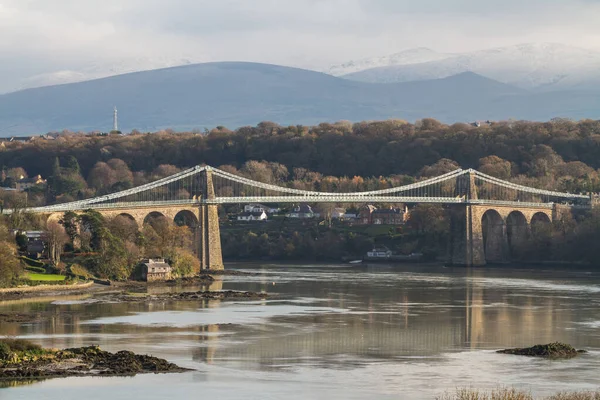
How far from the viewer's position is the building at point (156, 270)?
6100 cm

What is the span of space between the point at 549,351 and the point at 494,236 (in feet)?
173

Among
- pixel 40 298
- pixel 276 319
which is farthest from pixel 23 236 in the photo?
pixel 276 319

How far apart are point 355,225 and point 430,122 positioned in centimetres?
3164

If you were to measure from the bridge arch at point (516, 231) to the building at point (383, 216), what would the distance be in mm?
8961

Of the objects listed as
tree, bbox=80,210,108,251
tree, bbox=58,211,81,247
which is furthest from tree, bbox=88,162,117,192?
tree, bbox=58,211,81,247

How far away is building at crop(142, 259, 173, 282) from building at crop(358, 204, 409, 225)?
35.0m

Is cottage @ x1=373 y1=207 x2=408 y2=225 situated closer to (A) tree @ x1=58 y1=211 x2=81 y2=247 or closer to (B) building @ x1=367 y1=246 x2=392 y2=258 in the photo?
(B) building @ x1=367 y1=246 x2=392 y2=258

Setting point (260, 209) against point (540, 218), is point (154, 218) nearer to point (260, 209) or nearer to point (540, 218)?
point (260, 209)

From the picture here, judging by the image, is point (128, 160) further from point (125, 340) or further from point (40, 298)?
point (125, 340)

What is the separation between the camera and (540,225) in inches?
3378

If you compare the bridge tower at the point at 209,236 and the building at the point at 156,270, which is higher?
the bridge tower at the point at 209,236

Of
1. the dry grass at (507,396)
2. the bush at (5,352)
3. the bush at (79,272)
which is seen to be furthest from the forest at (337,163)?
the bush at (5,352)

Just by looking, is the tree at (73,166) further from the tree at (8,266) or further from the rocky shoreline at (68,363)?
the rocky shoreline at (68,363)

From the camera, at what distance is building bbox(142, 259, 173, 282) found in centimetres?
6100
